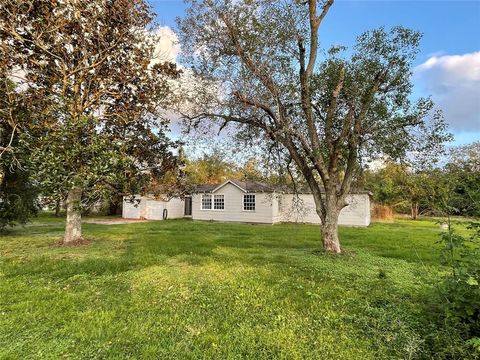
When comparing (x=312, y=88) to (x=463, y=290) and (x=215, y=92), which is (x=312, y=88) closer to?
(x=215, y=92)

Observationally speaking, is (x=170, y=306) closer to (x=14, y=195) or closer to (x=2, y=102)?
(x=2, y=102)

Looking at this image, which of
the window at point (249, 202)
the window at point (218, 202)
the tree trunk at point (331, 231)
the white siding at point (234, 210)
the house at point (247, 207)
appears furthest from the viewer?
the window at point (218, 202)

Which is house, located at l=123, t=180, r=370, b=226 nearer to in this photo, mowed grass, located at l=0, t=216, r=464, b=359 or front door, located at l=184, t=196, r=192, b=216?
front door, located at l=184, t=196, r=192, b=216

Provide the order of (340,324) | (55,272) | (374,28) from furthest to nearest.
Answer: (374,28) → (55,272) → (340,324)

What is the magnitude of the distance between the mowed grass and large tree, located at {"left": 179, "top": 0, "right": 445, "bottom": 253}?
309 centimetres

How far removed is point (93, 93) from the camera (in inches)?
413

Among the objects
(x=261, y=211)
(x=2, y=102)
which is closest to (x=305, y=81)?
(x=2, y=102)

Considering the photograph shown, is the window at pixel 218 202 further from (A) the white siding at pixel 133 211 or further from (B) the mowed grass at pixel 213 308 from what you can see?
(B) the mowed grass at pixel 213 308

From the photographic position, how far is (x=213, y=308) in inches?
173

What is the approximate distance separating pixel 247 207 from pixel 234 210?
1.02 meters

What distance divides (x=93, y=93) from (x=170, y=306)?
875 centimetres

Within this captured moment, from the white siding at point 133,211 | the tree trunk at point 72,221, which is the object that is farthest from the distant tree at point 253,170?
the white siding at point 133,211

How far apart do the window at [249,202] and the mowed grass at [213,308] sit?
13370 mm

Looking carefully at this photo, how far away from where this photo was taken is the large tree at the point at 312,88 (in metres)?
8.31
